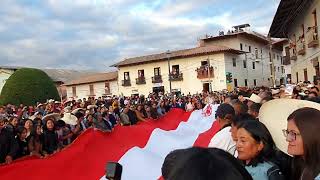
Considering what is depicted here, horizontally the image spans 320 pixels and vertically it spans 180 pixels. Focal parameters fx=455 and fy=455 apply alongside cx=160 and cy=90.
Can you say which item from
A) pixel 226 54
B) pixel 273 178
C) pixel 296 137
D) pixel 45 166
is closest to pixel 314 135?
pixel 296 137

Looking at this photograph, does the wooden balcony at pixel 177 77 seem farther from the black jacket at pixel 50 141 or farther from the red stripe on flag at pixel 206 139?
the red stripe on flag at pixel 206 139

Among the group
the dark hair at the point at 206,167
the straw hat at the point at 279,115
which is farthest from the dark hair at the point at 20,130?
the dark hair at the point at 206,167

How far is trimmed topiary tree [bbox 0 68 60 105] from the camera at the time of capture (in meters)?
34.9

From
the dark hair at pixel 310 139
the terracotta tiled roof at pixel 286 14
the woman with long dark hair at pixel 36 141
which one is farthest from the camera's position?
the terracotta tiled roof at pixel 286 14

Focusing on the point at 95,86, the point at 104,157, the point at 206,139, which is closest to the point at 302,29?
the point at 206,139

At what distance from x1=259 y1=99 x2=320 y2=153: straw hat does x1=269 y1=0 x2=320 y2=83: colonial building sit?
15345 mm

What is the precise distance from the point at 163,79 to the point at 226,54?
794cm

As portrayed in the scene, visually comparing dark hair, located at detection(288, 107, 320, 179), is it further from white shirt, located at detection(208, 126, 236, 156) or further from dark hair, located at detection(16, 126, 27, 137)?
dark hair, located at detection(16, 126, 27, 137)

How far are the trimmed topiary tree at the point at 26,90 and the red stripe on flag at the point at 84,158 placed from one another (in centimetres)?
2833

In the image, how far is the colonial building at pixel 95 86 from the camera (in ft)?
187

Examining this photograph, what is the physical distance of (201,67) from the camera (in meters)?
49.4

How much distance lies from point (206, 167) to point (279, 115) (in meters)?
2.27

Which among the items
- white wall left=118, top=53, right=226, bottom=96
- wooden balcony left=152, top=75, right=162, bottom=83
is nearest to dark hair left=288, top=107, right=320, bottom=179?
white wall left=118, top=53, right=226, bottom=96

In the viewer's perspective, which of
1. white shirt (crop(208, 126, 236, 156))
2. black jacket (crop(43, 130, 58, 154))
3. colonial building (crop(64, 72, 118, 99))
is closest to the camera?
white shirt (crop(208, 126, 236, 156))
